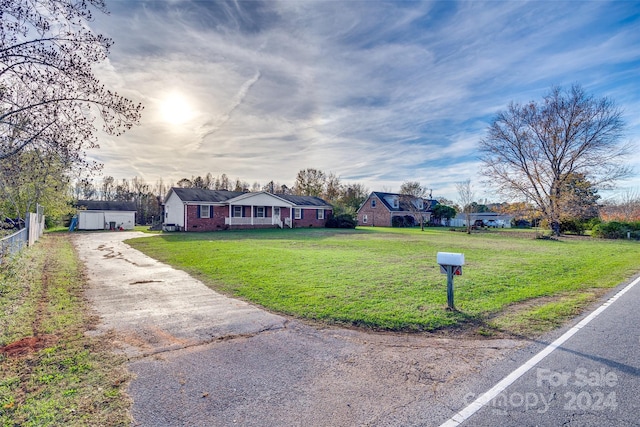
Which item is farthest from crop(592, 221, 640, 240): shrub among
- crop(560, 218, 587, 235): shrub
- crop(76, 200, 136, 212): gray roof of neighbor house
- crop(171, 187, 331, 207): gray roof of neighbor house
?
crop(76, 200, 136, 212): gray roof of neighbor house

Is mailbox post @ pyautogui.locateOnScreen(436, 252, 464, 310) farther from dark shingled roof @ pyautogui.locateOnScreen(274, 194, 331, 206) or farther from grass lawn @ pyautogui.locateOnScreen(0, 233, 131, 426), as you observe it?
dark shingled roof @ pyautogui.locateOnScreen(274, 194, 331, 206)

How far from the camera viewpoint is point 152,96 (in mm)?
8570

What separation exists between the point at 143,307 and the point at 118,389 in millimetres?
3428

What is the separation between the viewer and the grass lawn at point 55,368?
2.73 meters

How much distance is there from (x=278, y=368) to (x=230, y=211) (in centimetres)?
2934

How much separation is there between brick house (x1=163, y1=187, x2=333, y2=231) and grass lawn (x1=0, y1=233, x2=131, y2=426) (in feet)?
76.6

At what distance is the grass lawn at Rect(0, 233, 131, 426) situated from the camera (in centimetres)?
273

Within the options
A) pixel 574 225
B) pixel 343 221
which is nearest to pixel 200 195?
pixel 343 221

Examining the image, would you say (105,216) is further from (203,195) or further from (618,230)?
(618,230)

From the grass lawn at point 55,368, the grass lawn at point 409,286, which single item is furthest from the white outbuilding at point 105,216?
the grass lawn at point 55,368

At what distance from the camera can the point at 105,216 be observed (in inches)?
1441

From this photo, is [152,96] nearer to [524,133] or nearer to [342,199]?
[524,133]

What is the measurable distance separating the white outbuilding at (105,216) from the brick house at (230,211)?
291 inches

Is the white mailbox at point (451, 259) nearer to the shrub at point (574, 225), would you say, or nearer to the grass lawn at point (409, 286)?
the grass lawn at point (409, 286)
